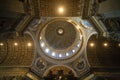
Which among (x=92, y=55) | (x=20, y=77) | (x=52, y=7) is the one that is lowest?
(x=20, y=77)

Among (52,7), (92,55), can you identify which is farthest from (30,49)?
(52,7)

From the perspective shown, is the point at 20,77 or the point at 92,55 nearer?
the point at 20,77

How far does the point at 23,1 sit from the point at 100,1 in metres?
4.12

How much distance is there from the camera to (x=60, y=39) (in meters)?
22.1

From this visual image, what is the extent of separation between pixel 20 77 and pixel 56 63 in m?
3.64

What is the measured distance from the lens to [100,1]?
1146cm

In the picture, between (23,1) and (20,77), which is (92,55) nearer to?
(20,77)

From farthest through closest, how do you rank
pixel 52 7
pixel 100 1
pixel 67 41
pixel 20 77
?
pixel 67 41, pixel 20 77, pixel 52 7, pixel 100 1

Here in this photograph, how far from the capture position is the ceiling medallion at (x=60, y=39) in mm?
20172

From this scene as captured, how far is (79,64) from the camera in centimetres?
1942

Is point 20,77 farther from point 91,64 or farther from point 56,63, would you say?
point 91,64

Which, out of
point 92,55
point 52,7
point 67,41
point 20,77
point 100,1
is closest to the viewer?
point 100,1

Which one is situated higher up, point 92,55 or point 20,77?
point 92,55

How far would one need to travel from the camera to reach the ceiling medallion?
66.2ft
